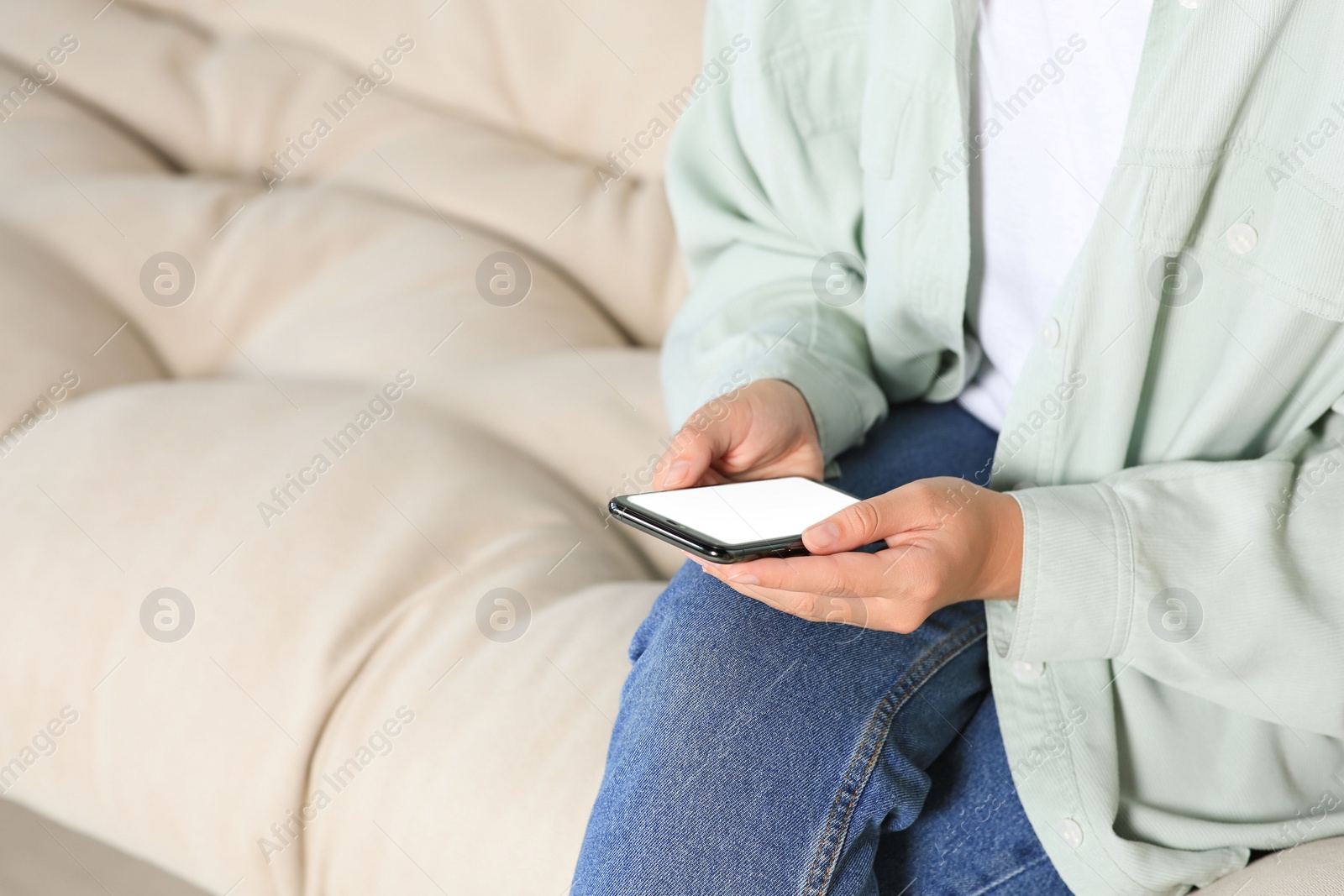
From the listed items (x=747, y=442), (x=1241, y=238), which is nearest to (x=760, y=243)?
(x=747, y=442)

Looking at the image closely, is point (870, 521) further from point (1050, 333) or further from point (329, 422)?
point (329, 422)

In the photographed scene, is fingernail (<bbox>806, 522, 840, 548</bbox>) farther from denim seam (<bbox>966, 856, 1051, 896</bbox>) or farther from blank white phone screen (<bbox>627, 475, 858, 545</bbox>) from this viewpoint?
denim seam (<bbox>966, 856, 1051, 896</bbox>)

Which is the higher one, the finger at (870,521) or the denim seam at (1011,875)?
the finger at (870,521)

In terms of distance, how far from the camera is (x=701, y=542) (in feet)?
1.40

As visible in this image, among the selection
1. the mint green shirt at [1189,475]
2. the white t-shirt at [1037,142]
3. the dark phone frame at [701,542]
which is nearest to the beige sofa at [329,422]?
the mint green shirt at [1189,475]

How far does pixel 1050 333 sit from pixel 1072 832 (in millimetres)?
238

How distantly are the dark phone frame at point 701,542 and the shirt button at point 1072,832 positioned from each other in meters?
0.17

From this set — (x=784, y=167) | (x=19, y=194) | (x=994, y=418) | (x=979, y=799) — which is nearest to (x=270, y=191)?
(x=19, y=194)

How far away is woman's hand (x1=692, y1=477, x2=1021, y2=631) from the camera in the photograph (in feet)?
1.39

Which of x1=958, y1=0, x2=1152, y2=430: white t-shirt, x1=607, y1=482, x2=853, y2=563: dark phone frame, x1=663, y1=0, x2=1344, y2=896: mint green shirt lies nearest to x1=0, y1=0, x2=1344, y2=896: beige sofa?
x1=663, y1=0, x2=1344, y2=896: mint green shirt

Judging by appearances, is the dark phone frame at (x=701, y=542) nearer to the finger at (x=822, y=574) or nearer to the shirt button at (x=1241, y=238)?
the finger at (x=822, y=574)

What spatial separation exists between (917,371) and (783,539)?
0.90ft

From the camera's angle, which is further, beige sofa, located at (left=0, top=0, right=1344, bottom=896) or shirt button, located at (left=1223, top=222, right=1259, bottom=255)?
beige sofa, located at (left=0, top=0, right=1344, bottom=896)

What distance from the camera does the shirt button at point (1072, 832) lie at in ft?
1.48
